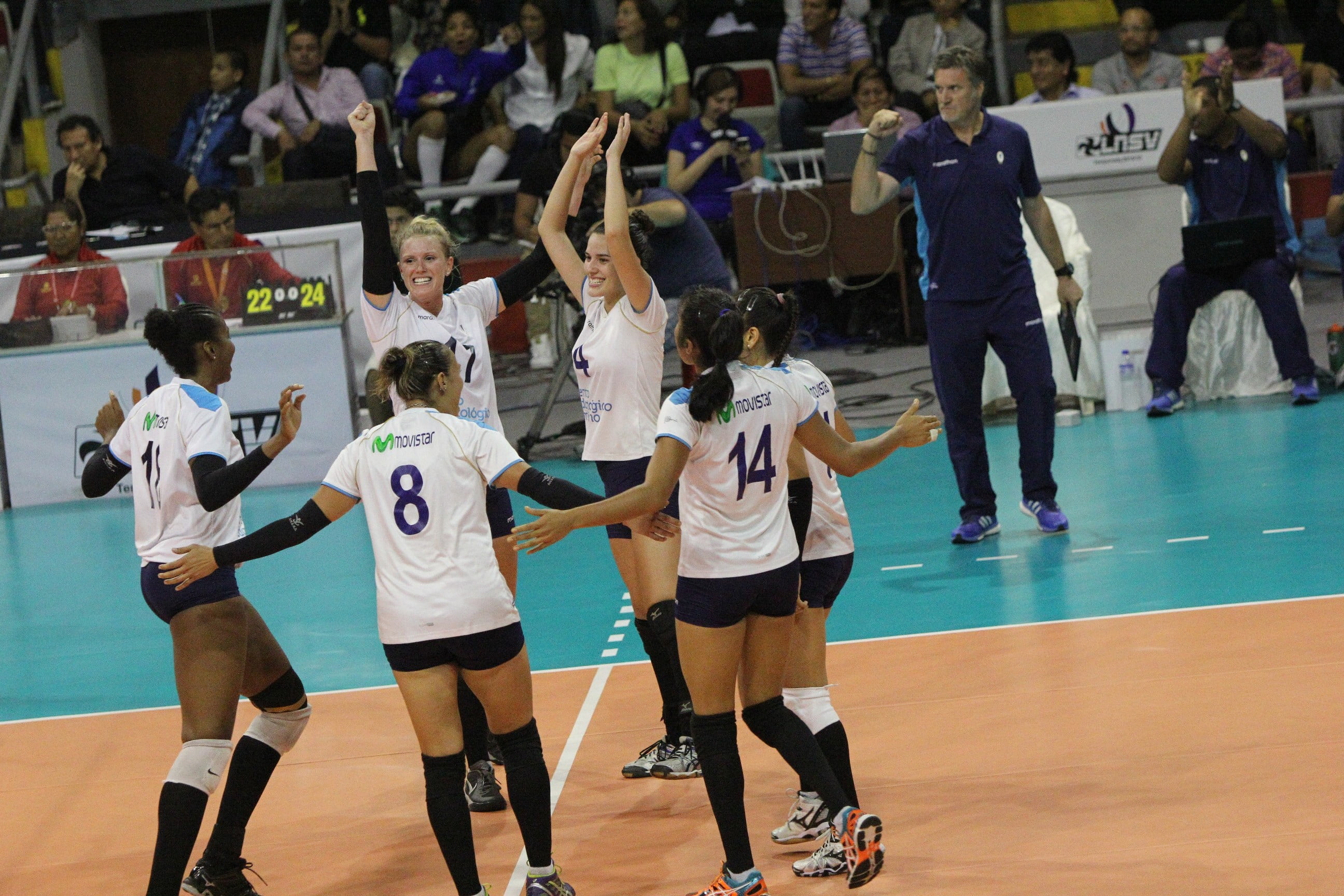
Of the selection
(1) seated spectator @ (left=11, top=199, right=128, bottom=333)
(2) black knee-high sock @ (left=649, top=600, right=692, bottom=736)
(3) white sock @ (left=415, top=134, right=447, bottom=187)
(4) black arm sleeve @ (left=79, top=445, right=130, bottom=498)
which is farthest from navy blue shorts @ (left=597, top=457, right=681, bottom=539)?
(3) white sock @ (left=415, top=134, right=447, bottom=187)

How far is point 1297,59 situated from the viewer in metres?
14.9

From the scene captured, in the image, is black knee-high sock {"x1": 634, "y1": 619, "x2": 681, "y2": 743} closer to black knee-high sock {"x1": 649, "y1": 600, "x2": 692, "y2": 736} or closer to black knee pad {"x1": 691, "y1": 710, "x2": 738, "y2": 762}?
black knee-high sock {"x1": 649, "y1": 600, "x2": 692, "y2": 736}

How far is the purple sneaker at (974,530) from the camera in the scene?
311 inches

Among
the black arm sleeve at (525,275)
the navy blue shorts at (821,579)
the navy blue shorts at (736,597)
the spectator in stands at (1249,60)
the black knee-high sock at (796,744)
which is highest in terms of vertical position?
the spectator in stands at (1249,60)

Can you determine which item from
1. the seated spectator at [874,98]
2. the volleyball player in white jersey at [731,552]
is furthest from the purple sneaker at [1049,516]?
the seated spectator at [874,98]

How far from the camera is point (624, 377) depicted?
5.25 metres

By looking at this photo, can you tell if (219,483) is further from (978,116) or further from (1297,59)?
(1297,59)

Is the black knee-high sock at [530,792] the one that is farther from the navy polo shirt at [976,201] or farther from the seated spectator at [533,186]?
the seated spectator at [533,186]

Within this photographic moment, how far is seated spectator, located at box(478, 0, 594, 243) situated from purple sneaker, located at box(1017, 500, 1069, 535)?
23.3 ft

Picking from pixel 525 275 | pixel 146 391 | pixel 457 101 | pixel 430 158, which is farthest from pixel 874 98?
pixel 525 275

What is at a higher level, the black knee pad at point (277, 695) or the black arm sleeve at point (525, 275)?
the black arm sleeve at point (525, 275)

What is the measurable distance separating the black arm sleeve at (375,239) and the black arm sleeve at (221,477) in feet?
3.20

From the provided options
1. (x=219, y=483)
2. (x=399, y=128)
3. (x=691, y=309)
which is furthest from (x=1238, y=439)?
(x=399, y=128)

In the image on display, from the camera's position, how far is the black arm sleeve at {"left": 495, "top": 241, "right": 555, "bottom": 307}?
5.52m
